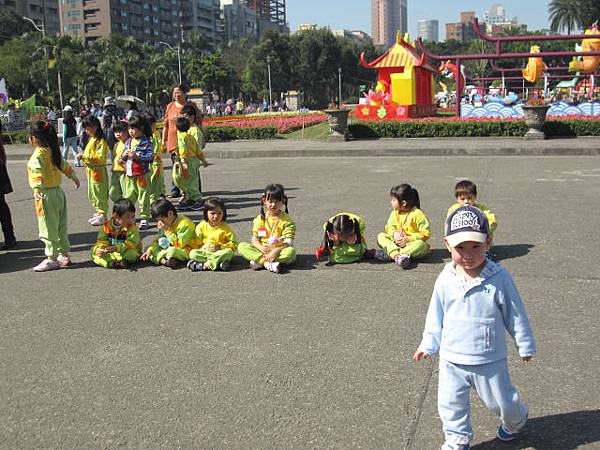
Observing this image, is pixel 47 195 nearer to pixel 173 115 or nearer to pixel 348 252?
pixel 348 252

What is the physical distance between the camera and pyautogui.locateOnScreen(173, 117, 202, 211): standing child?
9305mm

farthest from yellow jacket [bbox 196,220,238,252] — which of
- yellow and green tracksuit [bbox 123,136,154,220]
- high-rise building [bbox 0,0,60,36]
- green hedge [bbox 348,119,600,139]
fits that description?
high-rise building [bbox 0,0,60,36]

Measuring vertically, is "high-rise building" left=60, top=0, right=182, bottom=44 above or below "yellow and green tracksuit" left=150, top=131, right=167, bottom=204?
above

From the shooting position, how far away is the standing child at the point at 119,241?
6.31 metres

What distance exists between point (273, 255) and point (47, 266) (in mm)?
2264

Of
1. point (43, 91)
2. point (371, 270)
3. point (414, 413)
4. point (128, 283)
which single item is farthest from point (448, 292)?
point (43, 91)

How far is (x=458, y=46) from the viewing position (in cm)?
11475

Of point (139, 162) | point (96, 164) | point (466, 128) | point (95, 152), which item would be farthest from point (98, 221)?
point (466, 128)

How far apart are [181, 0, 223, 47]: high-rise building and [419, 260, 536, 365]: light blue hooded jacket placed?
11800cm

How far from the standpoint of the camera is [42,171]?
6250 millimetres

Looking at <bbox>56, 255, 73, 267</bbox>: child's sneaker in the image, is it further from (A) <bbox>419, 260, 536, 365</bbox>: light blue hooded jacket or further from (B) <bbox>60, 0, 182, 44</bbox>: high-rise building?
(B) <bbox>60, 0, 182, 44</bbox>: high-rise building

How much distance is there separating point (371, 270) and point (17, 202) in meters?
7.23

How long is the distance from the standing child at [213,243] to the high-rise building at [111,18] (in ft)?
317

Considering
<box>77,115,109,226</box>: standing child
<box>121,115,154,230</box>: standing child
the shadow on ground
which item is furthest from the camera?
<box>77,115,109,226</box>: standing child
